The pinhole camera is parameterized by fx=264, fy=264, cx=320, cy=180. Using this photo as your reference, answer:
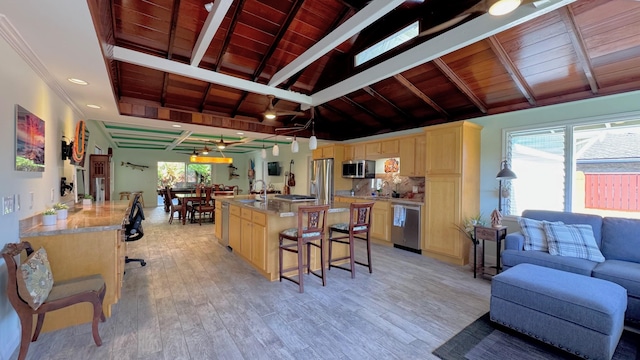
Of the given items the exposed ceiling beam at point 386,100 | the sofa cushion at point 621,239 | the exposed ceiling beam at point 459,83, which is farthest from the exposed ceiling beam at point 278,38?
the sofa cushion at point 621,239

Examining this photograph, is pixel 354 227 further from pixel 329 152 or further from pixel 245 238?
pixel 329 152

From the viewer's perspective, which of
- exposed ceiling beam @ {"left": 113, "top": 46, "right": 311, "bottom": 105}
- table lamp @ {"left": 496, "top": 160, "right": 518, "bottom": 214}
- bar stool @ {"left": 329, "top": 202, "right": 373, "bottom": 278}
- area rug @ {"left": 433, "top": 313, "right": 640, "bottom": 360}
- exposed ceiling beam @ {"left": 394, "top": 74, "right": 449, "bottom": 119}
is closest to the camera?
area rug @ {"left": 433, "top": 313, "right": 640, "bottom": 360}

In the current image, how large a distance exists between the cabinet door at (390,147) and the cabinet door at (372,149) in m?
0.11

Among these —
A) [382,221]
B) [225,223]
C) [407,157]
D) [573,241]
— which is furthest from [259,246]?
[573,241]

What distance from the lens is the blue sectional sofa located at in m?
2.34

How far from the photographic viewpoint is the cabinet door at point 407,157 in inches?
196

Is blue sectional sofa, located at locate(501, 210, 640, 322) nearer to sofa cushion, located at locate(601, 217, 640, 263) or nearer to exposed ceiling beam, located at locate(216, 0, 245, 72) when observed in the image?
sofa cushion, located at locate(601, 217, 640, 263)

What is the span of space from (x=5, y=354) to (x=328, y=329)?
232 centimetres

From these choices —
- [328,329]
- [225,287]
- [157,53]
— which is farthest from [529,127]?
[157,53]

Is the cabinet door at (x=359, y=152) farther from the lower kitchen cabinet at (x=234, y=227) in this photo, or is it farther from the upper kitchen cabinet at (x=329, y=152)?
the lower kitchen cabinet at (x=234, y=227)

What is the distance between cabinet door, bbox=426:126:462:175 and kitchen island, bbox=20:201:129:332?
14.3ft

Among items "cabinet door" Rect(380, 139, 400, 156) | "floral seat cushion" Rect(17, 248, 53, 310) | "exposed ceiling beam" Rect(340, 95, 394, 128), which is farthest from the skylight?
"floral seat cushion" Rect(17, 248, 53, 310)

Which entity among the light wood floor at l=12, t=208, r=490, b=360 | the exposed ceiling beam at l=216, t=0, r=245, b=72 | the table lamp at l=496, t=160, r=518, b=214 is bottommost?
the light wood floor at l=12, t=208, r=490, b=360

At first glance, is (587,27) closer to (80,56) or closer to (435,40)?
(435,40)
